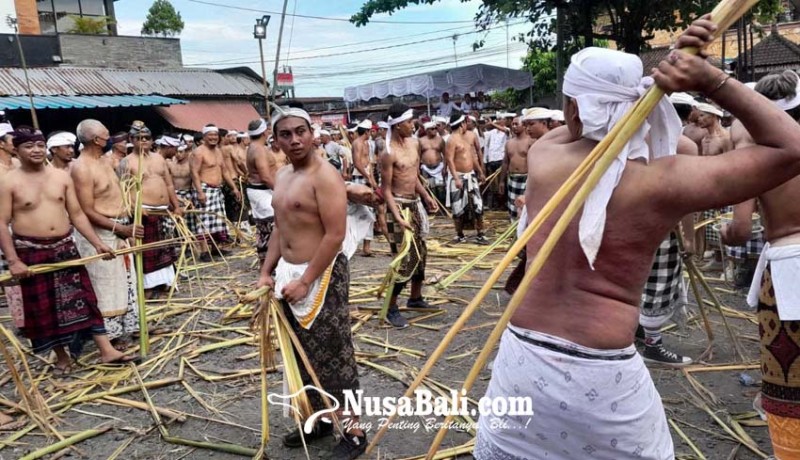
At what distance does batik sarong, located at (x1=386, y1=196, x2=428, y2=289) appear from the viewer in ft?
17.7

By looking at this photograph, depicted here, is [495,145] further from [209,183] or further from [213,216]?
[213,216]

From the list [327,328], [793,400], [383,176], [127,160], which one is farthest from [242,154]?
[793,400]

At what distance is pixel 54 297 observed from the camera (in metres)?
4.59

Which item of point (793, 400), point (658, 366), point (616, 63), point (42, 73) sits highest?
point (42, 73)

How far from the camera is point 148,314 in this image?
6.13 meters

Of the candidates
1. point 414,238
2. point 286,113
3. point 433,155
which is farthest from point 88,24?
point 286,113

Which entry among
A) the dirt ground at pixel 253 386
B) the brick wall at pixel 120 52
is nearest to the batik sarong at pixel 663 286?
the dirt ground at pixel 253 386

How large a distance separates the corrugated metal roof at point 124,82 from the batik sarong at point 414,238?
14.5 meters

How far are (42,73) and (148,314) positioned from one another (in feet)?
48.1

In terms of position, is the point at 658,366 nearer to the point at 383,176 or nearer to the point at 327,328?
the point at 327,328

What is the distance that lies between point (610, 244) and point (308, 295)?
6.03 ft

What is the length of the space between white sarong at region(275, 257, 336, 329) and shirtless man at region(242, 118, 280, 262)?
10.9 feet

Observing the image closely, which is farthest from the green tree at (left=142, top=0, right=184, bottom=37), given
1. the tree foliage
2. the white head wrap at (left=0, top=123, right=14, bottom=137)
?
the white head wrap at (left=0, top=123, right=14, bottom=137)

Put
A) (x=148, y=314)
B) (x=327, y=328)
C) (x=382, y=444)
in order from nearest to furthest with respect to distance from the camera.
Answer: (x=327, y=328) → (x=382, y=444) → (x=148, y=314)
